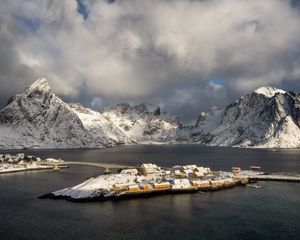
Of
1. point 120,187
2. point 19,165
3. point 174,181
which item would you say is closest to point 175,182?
point 174,181

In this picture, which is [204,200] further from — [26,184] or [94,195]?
[26,184]

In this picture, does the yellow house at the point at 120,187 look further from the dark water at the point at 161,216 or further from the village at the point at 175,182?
the dark water at the point at 161,216

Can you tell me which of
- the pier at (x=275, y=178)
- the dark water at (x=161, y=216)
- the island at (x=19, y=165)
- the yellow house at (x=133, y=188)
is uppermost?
the island at (x=19, y=165)

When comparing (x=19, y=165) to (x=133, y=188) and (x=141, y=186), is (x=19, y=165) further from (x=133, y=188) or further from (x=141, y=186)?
(x=141, y=186)

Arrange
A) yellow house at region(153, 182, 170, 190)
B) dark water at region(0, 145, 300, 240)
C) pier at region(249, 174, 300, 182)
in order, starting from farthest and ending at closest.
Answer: pier at region(249, 174, 300, 182) < yellow house at region(153, 182, 170, 190) < dark water at region(0, 145, 300, 240)

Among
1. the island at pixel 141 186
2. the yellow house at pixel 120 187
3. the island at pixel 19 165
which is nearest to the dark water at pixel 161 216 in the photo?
the island at pixel 141 186

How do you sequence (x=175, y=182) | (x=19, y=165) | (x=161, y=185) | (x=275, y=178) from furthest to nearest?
(x=19, y=165), (x=275, y=178), (x=175, y=182), (x=161, y=185)

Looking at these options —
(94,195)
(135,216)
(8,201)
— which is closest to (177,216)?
(135,216)

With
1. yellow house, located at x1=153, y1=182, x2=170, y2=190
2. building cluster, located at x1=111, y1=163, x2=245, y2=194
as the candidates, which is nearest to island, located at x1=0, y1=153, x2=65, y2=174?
building cluster, located at x1=111, y1=163, x2=245, y2=194

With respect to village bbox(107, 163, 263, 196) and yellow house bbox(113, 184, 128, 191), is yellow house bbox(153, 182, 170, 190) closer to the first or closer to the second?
village bbox(107, 163, 263, 196)
